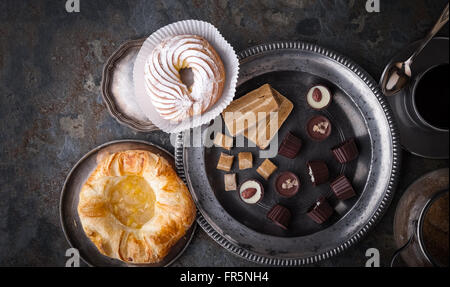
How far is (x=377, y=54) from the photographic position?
2.46 m

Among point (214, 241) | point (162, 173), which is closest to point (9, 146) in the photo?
point (162, 173)

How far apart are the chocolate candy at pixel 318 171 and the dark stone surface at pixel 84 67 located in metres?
0.55

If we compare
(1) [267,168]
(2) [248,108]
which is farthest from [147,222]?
(2) [248,108]

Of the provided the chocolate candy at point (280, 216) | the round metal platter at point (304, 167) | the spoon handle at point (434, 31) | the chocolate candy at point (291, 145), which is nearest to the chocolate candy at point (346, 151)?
the round metal platter at point (304, 167)

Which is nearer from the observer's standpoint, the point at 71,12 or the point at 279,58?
the point at 279,58

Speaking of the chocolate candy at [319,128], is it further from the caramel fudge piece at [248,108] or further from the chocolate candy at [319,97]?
the caramel fudge piece at [248,108]

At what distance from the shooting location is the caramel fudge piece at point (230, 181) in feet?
7.95

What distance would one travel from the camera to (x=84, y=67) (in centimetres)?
255

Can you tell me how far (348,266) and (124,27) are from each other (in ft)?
7.90

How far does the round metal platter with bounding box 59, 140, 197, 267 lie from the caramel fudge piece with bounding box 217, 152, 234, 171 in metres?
0.34

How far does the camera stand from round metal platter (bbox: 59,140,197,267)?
2420 mm

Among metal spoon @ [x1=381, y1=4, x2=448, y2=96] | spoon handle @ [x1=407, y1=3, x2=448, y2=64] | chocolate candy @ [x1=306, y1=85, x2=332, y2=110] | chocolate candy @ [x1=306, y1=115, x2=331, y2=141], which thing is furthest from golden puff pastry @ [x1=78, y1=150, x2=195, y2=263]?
spoon handle @ [x1=407, y1=3, x2=448, y2=64]

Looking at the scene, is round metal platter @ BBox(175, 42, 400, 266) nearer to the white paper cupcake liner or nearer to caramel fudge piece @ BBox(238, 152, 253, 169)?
caramel fudge piece @ BBox(238, 152, 253, 169)

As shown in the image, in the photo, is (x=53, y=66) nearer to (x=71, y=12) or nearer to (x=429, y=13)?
(x=71, y=12)
